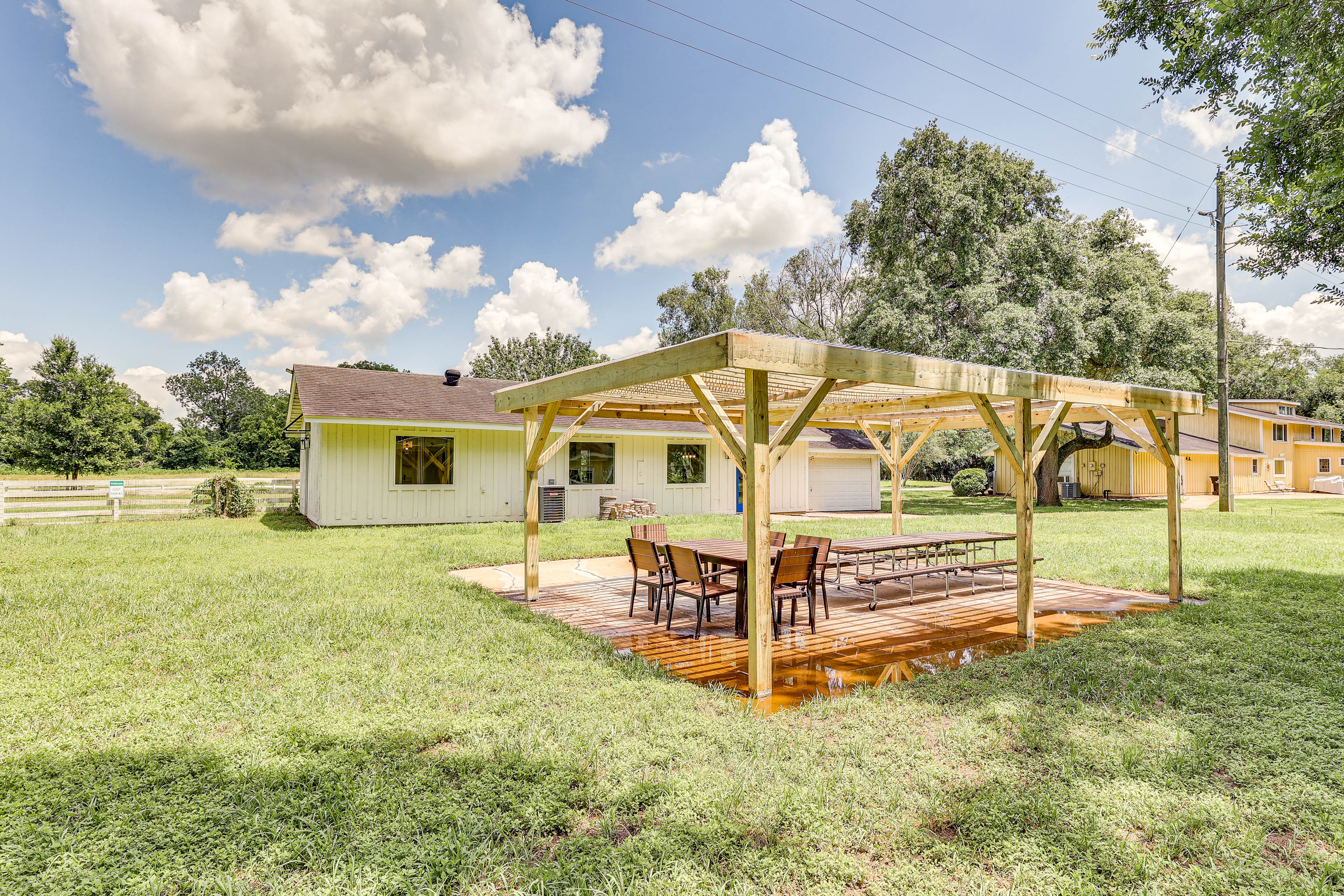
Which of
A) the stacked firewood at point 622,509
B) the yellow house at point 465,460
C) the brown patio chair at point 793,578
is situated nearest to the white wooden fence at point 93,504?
the yellow house at point 465,460

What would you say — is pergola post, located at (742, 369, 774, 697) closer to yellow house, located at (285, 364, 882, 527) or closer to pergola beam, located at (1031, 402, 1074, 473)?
pergola beam, located at (1031, 402, 1074, 473)

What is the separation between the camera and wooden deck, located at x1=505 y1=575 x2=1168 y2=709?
5.02m

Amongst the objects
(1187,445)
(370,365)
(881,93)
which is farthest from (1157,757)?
(370,365)

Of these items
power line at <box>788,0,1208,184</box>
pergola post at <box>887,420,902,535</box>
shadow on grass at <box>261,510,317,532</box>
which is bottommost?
shadow on grass at <box>261,510,317,532</box>

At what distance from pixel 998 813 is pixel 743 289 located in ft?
133

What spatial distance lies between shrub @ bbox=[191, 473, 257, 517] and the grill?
8514 millimetres

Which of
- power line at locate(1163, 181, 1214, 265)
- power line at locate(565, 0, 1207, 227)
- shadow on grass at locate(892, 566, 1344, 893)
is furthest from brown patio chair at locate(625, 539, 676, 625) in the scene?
power line at locate(1163, 181, 1214, 265)

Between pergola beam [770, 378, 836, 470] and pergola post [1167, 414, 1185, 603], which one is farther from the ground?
pergola beam [770, 378, 836, 470]

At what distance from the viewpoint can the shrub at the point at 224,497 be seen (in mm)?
17281

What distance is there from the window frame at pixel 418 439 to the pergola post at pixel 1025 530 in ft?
46.3

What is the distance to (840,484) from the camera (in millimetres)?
22547

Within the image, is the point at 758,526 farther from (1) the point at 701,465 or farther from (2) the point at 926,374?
(1) the point at 701,465

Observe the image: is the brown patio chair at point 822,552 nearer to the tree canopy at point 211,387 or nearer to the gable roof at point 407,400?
the gable roof at point 407,400

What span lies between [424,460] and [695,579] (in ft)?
40.6
